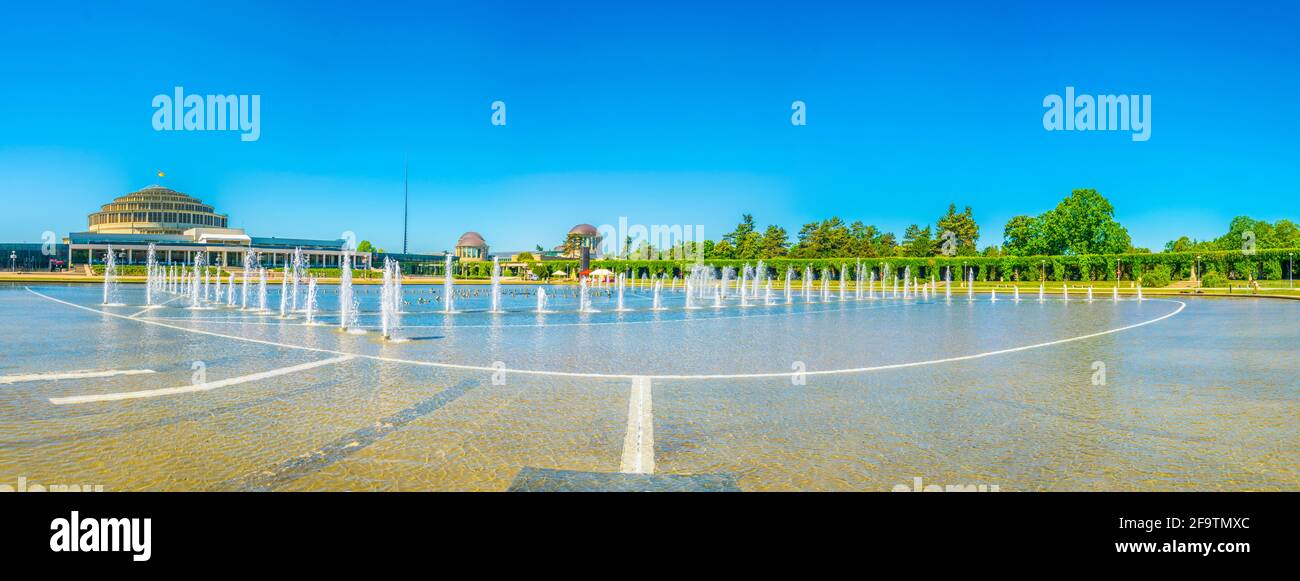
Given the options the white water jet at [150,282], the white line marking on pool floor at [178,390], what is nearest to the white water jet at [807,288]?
the white line marking on pool floor at [178,390]

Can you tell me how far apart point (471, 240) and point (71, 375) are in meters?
162

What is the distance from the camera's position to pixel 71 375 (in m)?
9.17

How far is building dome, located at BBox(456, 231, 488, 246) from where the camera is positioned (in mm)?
165000

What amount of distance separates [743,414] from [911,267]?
70488mm

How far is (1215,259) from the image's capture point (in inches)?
2174

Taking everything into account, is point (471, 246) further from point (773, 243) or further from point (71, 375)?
point (71, 375)

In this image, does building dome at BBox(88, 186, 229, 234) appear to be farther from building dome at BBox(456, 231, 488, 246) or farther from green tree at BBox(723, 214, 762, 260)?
green tree at BBox(723, 214, 762, 260)

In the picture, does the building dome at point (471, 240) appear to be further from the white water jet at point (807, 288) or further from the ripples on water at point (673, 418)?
the ripples on water at point (673, 418)

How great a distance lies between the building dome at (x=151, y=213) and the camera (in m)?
120

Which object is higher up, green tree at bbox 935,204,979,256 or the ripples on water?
green tree at bbox 935,204,979,256

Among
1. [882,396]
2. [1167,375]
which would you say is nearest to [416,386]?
[882,396]

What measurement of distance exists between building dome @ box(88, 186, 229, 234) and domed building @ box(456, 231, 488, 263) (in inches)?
2161

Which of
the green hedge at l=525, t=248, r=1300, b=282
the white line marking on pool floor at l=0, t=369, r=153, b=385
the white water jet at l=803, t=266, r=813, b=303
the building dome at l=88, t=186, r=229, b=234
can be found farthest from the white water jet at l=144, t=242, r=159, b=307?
the green hedge at l=525, t=248, r=1300, b=282

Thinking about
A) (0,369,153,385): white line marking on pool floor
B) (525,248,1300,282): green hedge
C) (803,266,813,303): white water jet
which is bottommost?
(0,369,153,385): white line marking on pool floor
